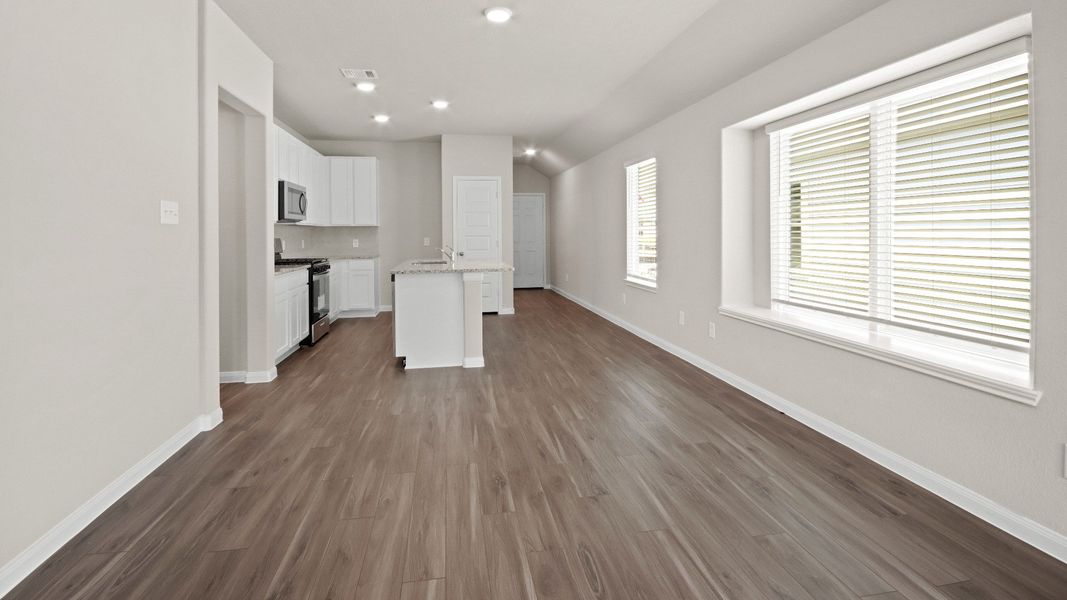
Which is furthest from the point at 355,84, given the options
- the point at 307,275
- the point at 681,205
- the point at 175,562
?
the point at 175,562

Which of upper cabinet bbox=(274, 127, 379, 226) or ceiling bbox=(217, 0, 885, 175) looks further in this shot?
upper cabinet bbox=(274, 127, 379, 226)

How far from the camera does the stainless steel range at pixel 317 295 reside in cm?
582

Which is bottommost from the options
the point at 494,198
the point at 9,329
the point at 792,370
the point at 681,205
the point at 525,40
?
the point at 792,370

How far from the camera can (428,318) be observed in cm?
498

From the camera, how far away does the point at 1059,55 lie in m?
1.92

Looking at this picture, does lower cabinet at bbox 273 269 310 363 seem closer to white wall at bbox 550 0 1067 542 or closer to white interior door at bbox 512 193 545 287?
white wall at bbox 550 0 1067 542

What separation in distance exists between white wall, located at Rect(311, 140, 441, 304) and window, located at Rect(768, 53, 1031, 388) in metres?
5.82

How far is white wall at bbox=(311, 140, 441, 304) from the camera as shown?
833 centimetres

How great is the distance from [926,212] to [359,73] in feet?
14.5

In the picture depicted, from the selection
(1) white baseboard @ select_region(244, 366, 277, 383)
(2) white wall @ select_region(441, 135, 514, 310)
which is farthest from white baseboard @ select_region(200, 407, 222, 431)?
(2) white wall @ select_region(441, 135, 514, 310)

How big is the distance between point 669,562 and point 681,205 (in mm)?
3824

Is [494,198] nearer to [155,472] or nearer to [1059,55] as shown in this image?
[155,472]

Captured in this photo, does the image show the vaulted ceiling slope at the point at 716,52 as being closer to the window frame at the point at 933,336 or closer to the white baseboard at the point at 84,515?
the window frame at the point at 933,336

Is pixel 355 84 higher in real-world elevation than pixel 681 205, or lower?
higher
